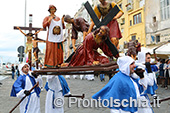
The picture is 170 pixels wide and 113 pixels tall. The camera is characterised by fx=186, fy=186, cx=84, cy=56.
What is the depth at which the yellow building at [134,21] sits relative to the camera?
70.4ft

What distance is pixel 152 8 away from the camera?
20031 millimetres

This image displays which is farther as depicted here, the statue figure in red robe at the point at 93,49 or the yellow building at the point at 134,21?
the yellow building at the point at 134,21

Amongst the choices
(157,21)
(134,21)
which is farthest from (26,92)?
(134,21)

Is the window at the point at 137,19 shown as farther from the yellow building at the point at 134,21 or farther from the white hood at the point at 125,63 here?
the white hood at the point at 125,63

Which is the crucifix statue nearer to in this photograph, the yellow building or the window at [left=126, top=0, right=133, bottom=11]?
the yellow building

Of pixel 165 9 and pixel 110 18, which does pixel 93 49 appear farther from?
pixel 165 9

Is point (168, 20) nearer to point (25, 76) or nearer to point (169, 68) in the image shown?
point (169, 68)

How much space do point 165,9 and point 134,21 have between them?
17.5ft

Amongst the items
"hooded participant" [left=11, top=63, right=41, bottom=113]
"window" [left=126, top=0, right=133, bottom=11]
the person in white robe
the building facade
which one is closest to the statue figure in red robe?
the person in white robe

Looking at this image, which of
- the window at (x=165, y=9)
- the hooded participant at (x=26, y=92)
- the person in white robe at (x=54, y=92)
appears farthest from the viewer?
the window at (x=165, y=9)

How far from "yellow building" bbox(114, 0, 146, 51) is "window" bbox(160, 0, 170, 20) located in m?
2.90

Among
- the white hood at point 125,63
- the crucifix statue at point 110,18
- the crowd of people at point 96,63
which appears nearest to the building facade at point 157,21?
the crowd of people at point 96,63

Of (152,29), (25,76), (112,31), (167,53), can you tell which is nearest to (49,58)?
(25,76)

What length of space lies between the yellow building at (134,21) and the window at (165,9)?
2900 millimetres
